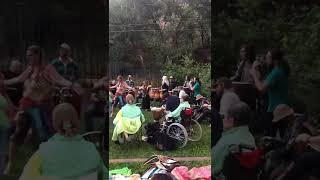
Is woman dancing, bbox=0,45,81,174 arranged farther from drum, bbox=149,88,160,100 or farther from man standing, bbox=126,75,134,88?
drum, bbox=149,88,160,100

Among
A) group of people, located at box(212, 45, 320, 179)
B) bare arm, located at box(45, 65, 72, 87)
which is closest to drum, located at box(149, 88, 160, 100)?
group of people, located at box(212, 45, 320, 179)

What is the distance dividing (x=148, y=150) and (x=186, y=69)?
931 millimetres

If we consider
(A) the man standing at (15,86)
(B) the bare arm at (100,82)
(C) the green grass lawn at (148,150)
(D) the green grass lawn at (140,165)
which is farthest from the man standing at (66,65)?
(D) the green grass lawn at (140,165)

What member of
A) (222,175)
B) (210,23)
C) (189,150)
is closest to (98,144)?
(189,150)

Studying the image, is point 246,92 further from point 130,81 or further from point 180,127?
point 130,81

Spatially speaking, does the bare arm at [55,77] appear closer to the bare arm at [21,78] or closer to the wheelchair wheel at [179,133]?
the bare arm at [21,78]

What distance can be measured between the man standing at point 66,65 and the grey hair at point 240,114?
1602 millimetres

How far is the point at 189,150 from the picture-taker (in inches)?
230

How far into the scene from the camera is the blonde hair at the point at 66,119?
5.62 m

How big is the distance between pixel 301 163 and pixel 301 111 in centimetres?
53

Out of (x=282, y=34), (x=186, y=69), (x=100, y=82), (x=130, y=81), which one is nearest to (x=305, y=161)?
(x=282, y=34)

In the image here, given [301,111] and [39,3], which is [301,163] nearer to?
[301,111]

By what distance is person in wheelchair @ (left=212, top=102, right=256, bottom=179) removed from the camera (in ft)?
18.6

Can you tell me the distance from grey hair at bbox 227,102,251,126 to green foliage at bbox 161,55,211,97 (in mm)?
398
